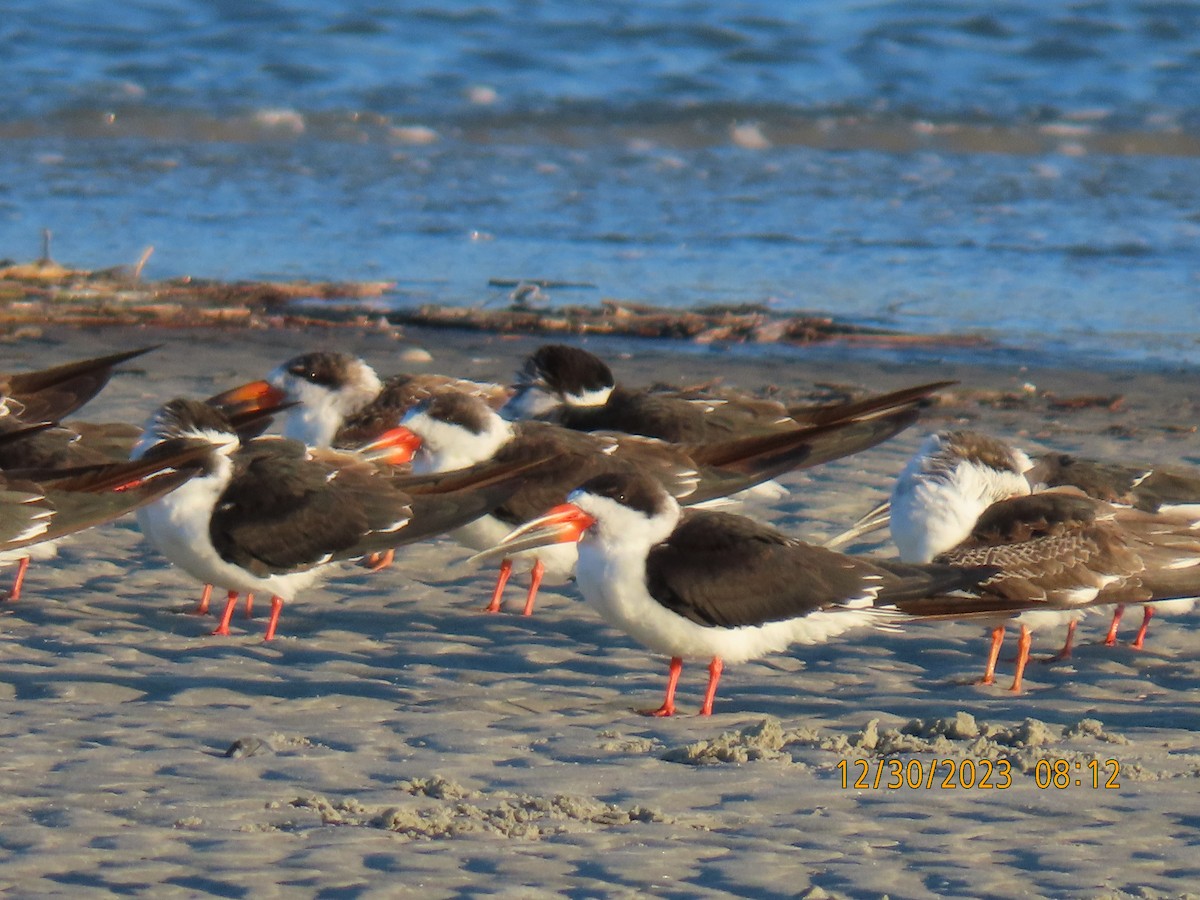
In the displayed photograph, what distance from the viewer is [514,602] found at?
604cm

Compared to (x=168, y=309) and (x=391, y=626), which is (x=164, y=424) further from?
(x=168, y=309)

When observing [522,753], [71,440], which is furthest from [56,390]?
[522,753]

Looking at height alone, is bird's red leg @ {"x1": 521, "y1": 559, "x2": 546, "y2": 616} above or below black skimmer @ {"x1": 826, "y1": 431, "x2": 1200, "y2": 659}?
below

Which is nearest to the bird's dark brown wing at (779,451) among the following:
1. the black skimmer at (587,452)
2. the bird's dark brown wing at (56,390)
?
the black skimmer at (587,452)

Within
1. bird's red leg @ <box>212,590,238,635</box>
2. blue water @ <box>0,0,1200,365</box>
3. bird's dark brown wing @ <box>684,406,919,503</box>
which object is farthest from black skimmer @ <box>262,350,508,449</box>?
blue water @ <box>0,0,1200,365</box>

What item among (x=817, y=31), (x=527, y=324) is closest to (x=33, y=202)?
(x=527, y=324)

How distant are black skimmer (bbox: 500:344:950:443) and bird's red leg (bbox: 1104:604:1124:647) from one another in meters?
1.47

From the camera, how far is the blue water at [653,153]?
1201 cm

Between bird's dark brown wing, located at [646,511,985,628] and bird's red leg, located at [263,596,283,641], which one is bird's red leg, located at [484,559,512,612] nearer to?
bird's red leg, located at [263,596,283,641]

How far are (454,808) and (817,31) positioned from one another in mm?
18491

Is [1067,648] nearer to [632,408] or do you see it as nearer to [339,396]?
[632,408]

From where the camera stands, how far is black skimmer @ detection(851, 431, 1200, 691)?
5160mm

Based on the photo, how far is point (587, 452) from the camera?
21.1ft

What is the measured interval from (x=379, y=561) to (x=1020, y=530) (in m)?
2.27
